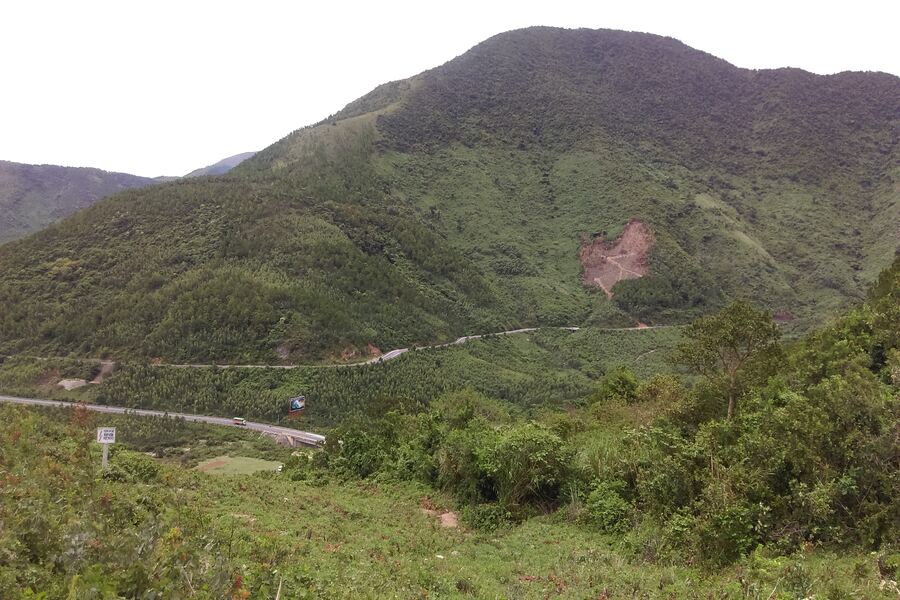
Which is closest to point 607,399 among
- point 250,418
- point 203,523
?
point 203,523

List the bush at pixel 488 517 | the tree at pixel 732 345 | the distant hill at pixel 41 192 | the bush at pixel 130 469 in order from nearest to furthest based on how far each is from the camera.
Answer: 1. the bush at pixel 130 469
2. the bush at pixel 488 517
3. the tree at pixel 732 345
4. the distant hill at pixel 41 192

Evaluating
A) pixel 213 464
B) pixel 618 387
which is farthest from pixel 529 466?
pixel 213 464

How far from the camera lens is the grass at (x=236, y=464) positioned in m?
22.9

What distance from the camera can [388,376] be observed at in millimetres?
36750

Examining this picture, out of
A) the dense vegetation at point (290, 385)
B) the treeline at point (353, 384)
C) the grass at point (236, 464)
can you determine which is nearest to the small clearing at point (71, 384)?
the dense vegetation at point (290, 385)

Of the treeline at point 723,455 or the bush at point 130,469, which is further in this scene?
the bush at point 130,469

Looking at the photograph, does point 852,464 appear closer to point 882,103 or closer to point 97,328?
point 97,328

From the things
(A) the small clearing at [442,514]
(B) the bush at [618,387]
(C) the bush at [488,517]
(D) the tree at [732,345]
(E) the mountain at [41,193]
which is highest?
(E) the mountain at [41,193]

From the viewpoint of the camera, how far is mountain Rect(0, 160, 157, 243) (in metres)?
109

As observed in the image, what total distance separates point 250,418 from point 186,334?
9050 millimetres

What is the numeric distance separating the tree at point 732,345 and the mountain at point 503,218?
29.4m

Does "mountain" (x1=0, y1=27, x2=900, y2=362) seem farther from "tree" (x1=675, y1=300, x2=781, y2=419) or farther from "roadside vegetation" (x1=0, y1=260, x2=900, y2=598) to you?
"tree" (x1=675, y1=300, x2=781, y2=419)

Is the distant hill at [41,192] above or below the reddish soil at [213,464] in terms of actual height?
above

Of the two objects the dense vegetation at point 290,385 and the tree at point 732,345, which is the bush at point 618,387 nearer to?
the dense vegetation at point 290,385
